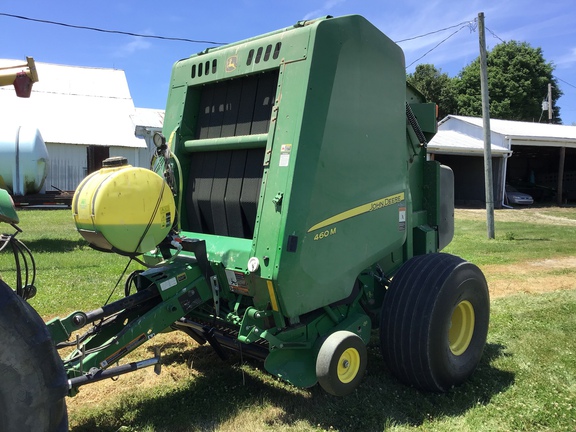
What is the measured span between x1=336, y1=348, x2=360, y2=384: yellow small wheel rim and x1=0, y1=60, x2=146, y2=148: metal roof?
1933 centimetres

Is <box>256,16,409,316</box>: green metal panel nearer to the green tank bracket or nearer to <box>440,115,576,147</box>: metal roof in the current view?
the green tank bracket

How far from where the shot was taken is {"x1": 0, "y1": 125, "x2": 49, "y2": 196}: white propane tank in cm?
336

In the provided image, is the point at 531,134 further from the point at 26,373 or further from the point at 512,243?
the point at 26,373

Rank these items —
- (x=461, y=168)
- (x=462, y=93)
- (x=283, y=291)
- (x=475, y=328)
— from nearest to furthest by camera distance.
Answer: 1. (x=283, y=291)
2. (x=475, y=328)
3. (x=461, y=168)
4. (x=462, y=93)

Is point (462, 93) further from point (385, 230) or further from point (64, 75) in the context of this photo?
point (385, 230)

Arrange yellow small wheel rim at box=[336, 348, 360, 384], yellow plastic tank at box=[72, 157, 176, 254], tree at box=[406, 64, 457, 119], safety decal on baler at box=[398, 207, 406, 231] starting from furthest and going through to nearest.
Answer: tree at box=[406, 64, 457, 119] < safety decal on baler at box=[398, 207, 406, 231] < yellow small wheel rim at box=[336, 348, 360, 384] < yellow plastic tank at box=[72, 157, 176, 254]

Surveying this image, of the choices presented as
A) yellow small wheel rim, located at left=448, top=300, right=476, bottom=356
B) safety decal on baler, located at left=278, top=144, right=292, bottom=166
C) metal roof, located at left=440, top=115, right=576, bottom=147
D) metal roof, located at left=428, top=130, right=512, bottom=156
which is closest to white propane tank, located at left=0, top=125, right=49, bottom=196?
safety decal on baler, located at left=278, top=144, right=292, bottom=166

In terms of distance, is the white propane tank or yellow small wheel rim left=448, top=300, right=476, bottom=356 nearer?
the white propane tank

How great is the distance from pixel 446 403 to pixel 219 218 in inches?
88.2

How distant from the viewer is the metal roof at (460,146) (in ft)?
74.9

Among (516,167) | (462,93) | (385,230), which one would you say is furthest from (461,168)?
(385,230)

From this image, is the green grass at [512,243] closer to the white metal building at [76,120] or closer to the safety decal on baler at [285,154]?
the safety decal on baler at [285,154]

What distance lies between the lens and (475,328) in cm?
423

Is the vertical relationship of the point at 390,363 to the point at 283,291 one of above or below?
below
